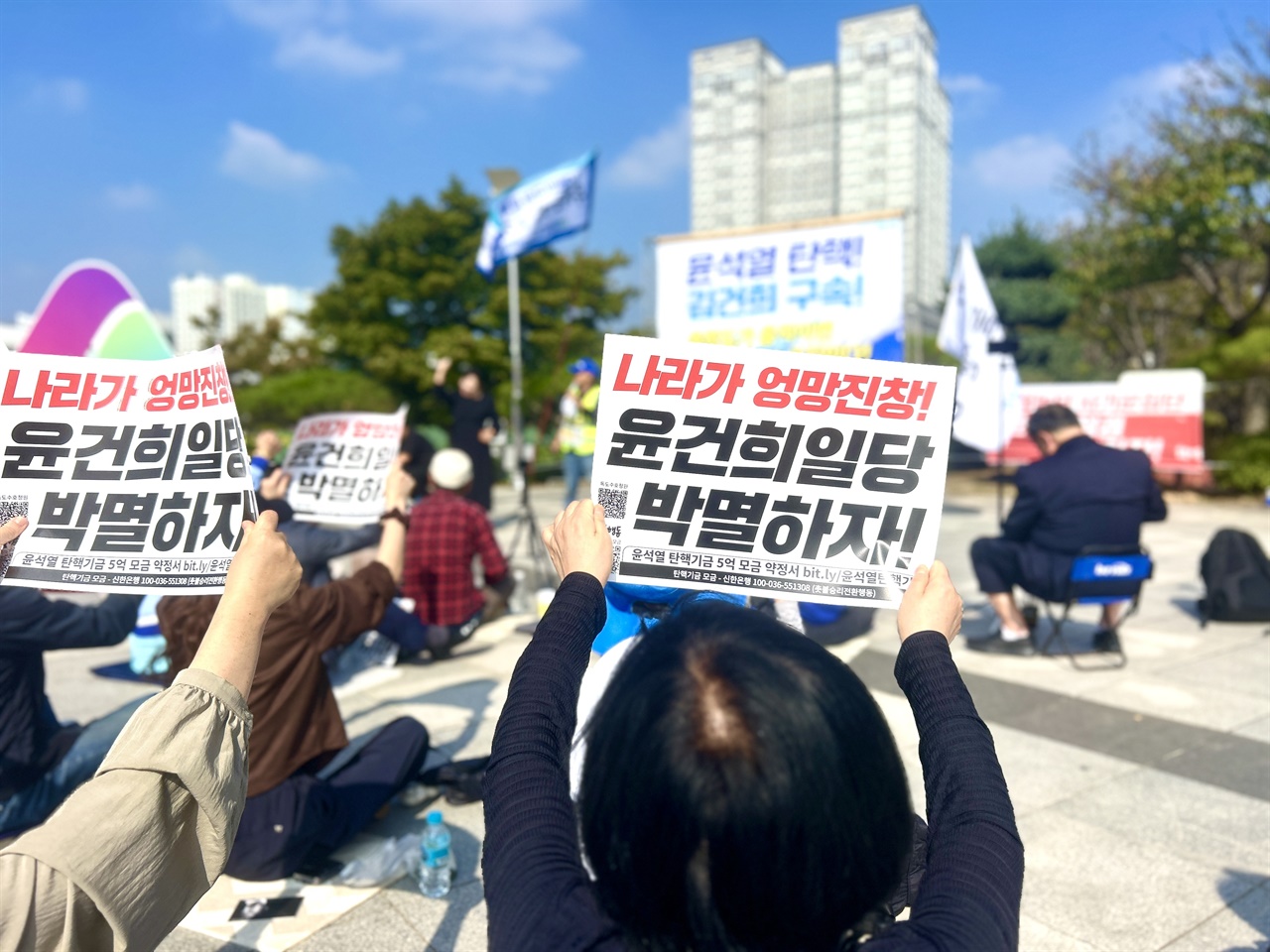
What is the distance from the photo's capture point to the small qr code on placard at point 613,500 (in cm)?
196

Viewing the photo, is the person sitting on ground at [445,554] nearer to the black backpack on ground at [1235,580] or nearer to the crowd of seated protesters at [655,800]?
the crowd of seated protesters at [655,800]

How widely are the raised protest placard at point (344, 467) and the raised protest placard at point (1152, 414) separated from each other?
11.7 meters

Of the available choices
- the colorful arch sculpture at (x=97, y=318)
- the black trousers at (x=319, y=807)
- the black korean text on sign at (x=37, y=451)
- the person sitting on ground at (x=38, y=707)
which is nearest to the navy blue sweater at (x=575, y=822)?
the black korean text on sign at (x=37, y=451)

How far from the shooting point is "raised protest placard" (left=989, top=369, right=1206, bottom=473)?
13.8m

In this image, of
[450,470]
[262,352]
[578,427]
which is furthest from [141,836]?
[262,352]

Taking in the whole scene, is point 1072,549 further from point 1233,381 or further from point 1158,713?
point 1233,381

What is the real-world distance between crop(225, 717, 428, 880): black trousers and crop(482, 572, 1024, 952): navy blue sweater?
2.06m

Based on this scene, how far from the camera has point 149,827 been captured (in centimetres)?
116

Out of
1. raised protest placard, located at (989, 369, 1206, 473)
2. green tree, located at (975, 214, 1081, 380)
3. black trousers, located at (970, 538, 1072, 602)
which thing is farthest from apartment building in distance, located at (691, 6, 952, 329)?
black trousers, located at (970, 538, 1072, 602)

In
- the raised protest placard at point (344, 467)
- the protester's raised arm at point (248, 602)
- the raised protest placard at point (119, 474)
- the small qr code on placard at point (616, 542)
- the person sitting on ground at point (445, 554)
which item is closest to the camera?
the protester's raised arm at point (248, 602)

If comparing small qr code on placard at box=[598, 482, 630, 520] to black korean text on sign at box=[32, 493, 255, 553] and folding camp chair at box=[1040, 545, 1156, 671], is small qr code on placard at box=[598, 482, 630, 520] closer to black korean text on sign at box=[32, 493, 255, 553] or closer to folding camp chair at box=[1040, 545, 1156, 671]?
black korean text on sign at box=[32, 493, 255, 553]

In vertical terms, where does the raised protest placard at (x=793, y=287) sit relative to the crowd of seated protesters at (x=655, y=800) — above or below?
above

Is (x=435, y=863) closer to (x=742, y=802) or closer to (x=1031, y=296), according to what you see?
(x=742, y=802)

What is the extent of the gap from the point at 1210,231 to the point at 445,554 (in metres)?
15.5
